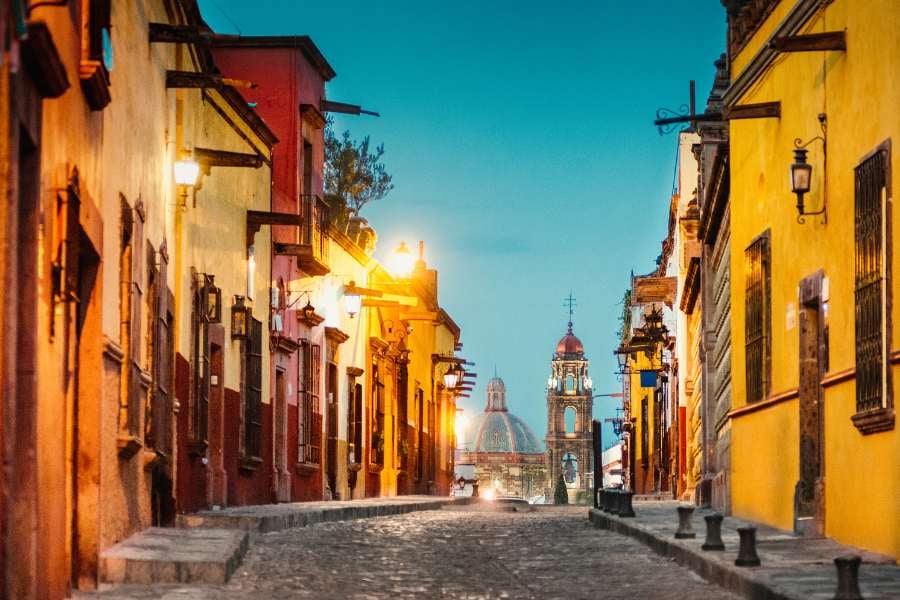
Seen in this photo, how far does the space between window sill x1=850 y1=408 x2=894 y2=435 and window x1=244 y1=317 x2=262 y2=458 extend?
37.8 feet

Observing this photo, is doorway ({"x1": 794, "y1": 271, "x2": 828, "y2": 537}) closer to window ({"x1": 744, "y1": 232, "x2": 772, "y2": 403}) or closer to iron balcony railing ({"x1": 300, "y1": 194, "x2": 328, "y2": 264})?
window ({"x1": 744, "y1": 232, "x2": 772, "y2": 403})

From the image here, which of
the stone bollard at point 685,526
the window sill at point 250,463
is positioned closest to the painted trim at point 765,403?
the stone bollard at point 685,526

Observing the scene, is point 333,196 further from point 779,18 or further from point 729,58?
point 779,18

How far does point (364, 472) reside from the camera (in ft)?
116

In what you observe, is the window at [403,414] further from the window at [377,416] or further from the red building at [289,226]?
the red building at [289,226]

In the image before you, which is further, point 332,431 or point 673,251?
point 673,251

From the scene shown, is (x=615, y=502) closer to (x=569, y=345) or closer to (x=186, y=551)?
(x=186, y=551)

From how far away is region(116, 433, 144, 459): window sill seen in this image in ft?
39.9

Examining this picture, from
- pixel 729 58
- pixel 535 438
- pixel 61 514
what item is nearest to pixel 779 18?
pixel 729 58

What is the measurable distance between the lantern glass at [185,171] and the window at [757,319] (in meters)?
5.85

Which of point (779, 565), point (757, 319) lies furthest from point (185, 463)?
point (779, 565)

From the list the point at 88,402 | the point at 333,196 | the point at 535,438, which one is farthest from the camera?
the point at 535,438

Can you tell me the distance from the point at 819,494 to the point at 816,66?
366cm

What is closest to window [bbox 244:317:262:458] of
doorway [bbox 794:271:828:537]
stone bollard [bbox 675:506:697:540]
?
stone bollard [bbox 675:506:697:540]
